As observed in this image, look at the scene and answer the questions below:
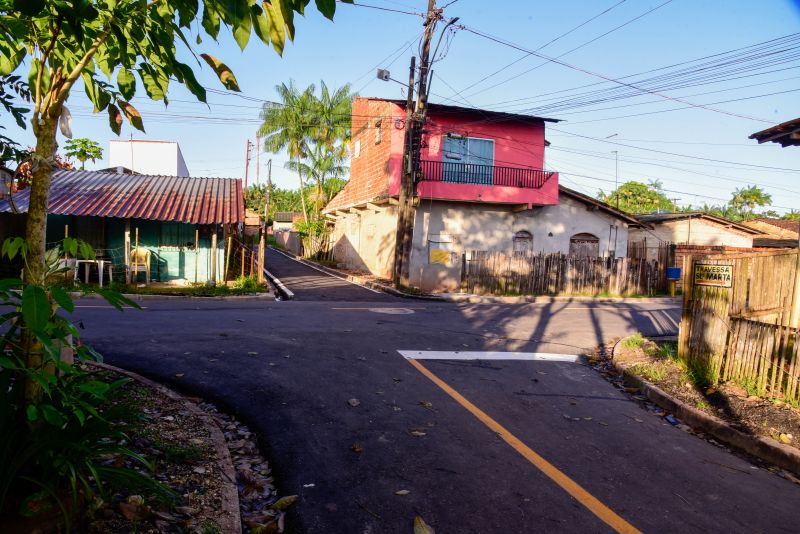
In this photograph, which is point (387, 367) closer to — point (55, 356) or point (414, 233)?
point (55, 356)

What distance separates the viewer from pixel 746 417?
5.75 meters

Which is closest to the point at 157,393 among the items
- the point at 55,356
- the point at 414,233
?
the point at 55,356

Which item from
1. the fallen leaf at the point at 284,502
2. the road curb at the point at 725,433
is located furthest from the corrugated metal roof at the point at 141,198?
the fallen leaf at the point at 284,502

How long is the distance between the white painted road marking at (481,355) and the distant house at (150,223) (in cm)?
1141

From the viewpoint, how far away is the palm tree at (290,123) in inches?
1796

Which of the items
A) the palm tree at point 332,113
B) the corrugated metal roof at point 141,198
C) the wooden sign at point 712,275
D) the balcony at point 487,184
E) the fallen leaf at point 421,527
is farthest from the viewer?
the palm tree at point 332,113

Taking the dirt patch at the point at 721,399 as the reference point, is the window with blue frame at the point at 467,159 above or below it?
above

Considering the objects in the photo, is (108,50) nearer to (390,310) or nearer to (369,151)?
(390,310)

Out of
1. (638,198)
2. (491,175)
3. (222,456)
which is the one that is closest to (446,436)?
(222,456)

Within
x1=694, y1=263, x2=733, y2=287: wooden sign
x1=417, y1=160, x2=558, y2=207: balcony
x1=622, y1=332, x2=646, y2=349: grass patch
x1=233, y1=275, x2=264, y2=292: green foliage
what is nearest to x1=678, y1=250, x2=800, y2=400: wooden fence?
x1=694, y1=263, x2=733, y2=287: wooden sign

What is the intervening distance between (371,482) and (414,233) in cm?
1847

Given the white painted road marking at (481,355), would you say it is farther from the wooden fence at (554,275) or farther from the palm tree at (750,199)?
the palm tree at (750,199)

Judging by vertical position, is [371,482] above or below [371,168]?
below

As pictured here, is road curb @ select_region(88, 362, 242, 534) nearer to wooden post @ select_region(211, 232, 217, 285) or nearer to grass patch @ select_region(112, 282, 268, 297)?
grass patch @ select_region(112, 282, 268, 297)
